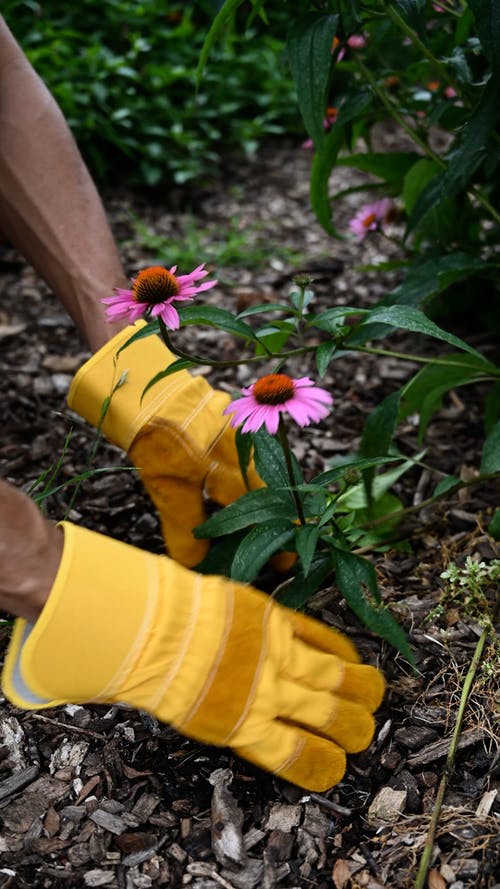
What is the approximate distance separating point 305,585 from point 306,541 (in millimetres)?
157

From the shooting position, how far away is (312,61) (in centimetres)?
151

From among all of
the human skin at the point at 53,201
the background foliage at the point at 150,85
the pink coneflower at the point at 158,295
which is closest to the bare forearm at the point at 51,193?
the human skin at the point at 53,201

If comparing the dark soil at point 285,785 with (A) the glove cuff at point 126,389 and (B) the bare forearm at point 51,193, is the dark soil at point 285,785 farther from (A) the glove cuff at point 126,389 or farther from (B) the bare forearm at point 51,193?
(B) the bare forearm at point 51,193

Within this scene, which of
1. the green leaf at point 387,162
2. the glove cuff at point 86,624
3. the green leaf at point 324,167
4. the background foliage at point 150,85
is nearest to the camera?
the glove cuff at point 86,624

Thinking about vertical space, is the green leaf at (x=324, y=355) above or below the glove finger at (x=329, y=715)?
above

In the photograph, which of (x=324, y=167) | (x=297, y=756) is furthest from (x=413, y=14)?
(x=297, y=756)

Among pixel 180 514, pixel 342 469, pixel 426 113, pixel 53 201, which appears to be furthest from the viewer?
pixel 426 113

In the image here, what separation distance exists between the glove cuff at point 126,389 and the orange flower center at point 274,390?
36 centimetres

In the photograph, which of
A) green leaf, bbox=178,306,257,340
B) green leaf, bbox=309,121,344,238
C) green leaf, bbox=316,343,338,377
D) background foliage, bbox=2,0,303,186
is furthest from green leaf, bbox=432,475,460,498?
background foliage, bbox=2,0,303,186

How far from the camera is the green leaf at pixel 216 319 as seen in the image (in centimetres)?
133

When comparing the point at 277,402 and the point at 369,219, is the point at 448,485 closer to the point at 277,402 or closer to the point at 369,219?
the point at 277,402

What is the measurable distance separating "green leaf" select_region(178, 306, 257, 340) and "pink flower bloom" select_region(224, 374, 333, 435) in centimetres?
10

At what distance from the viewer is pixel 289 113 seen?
386 cm

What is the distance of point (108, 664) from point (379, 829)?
466 mm
